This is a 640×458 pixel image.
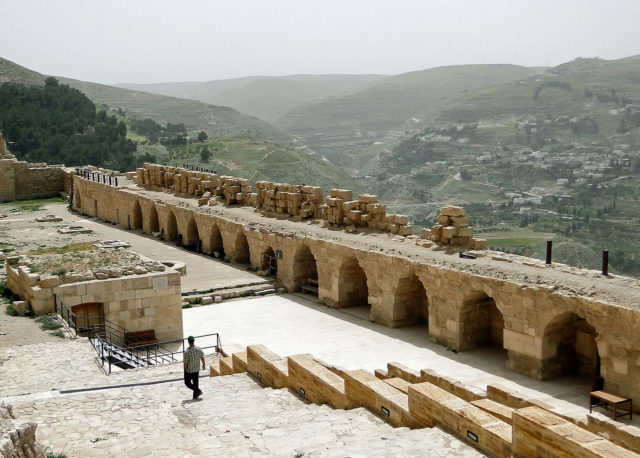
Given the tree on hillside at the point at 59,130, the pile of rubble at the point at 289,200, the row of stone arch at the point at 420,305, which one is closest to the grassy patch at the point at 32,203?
the row of stone arch at the point at 420,305

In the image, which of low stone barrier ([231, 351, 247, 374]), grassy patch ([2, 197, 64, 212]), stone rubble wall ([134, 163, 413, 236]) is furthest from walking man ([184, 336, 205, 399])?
grassy patch ([2, 197, 64, 212])

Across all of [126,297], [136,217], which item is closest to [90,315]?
[126,297]

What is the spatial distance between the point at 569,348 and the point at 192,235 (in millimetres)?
17540

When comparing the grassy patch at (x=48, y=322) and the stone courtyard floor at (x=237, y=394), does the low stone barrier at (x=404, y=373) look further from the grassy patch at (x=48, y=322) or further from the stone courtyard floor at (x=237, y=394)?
the grassy patch at (x=48, y=322)

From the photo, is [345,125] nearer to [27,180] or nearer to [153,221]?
[27,180]

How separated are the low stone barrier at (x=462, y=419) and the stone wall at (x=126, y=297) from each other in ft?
29.4

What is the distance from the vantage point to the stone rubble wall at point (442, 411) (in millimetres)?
6133

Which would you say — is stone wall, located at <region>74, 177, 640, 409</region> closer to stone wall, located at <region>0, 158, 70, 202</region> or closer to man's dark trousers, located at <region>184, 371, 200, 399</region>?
man's dark trousers, located at <region>184, 371, 200, 399</region>

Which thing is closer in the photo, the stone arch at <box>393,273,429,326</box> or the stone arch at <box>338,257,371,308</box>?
the stone arch at <box>393,273,429,326</box>

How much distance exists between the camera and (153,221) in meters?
31.7

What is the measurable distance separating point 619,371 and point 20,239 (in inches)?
851

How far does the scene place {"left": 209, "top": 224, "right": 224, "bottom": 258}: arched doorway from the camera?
26.4 m

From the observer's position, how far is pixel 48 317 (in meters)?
14.1

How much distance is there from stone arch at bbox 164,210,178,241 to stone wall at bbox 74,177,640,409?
17.1ft
